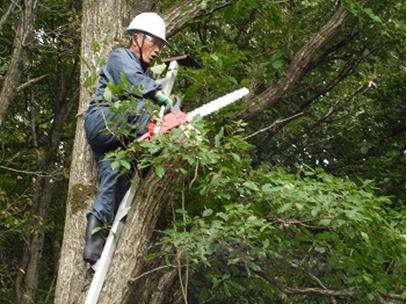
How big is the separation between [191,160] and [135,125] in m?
0.47

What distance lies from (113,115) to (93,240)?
72 cm

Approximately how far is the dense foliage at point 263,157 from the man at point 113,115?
19cm

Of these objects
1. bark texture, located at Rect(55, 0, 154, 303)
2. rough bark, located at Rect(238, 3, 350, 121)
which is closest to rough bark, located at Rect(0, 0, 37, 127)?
bark texture, located at Rect(55, 0, 154, 303)

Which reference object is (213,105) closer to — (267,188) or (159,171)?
(267,188)

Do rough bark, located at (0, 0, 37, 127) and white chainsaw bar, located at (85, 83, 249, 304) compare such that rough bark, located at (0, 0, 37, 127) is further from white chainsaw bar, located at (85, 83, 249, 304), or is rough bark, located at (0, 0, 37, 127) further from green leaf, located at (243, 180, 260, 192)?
green leaf, located at (243, 180, 260, 192)

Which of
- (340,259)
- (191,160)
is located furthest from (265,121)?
(191,160)

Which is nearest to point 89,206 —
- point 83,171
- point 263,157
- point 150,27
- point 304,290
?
point 83,171

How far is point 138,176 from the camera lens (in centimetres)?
478

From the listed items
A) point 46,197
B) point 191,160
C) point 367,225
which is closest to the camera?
point 191,160

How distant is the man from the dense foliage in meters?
0.19

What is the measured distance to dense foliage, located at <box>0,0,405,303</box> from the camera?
4.94m

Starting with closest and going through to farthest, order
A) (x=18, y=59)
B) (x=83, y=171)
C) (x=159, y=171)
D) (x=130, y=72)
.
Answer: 1. (x=159, y=171)
2. (x=130, y=72)
3. (x=83, y=171)
4. (x=18, y=59)

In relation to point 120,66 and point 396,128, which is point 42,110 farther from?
point 120,66

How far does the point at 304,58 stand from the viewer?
264 inches
